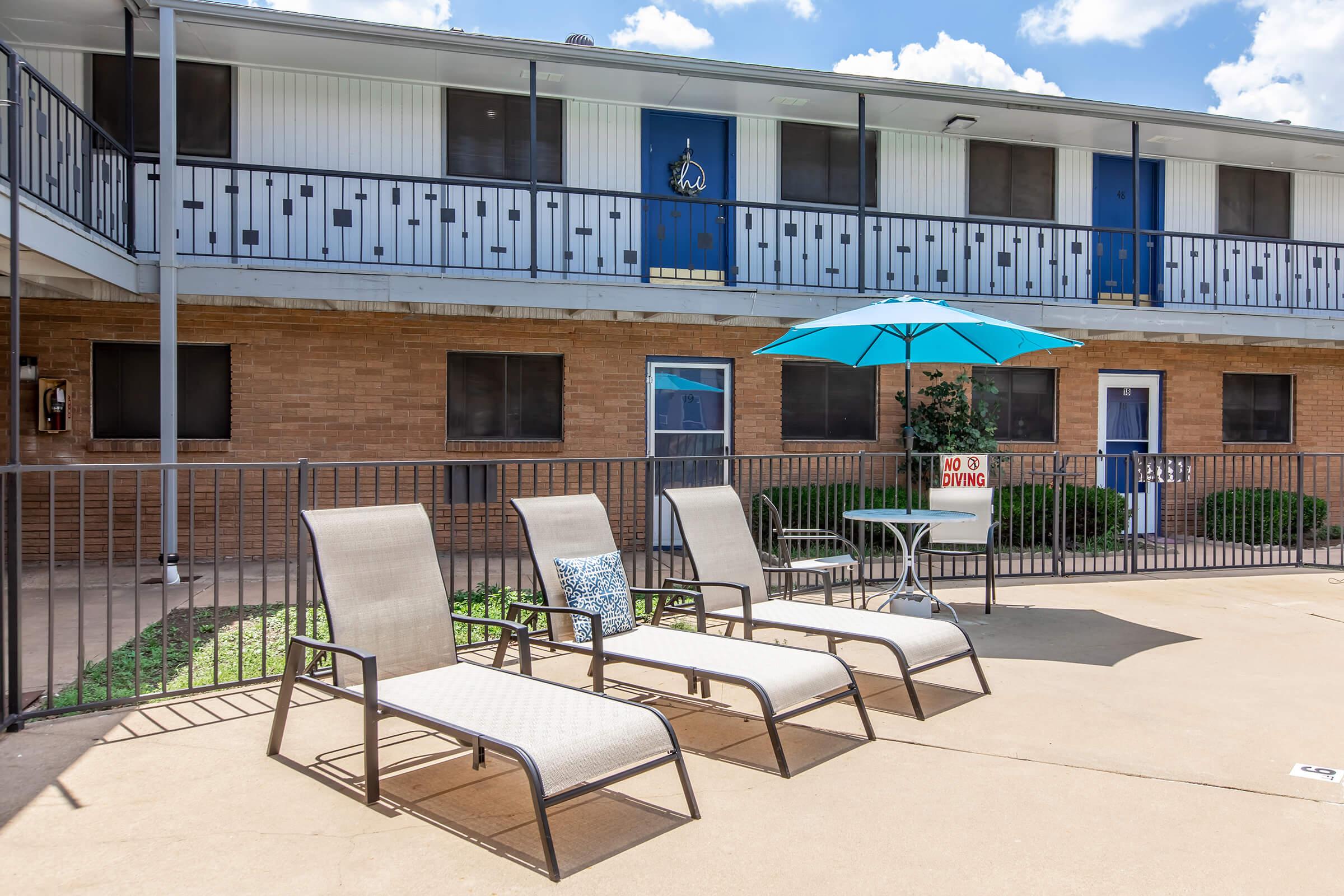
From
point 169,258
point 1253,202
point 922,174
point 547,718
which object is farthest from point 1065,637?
point 1253,202

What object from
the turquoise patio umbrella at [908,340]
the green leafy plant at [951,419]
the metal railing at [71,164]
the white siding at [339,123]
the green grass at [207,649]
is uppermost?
the white siding at [339,123]

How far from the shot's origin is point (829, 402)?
13172mm

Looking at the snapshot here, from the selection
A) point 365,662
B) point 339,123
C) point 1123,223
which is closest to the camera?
point 365,662

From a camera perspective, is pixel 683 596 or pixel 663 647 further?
pixel 683 596

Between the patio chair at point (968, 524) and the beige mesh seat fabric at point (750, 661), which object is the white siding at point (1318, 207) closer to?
the patio chair at point (968, 524)

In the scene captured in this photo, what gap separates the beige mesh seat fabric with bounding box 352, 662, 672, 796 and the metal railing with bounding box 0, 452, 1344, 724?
1.05 meters

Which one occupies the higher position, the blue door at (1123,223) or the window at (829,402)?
the blue door at (1123,223)

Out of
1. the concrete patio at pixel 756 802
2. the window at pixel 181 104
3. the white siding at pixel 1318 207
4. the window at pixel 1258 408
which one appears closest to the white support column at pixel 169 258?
the window at pixel 181 104

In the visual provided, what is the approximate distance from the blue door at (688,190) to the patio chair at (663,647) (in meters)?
7.80

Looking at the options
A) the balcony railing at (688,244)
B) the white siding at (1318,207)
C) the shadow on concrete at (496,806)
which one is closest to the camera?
the shadow on concrete at (496,806)

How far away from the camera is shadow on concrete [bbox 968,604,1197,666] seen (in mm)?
6094

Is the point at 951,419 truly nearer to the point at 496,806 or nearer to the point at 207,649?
the point at 207,649

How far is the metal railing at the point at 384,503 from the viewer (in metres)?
5.18

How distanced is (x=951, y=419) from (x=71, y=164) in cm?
1094
